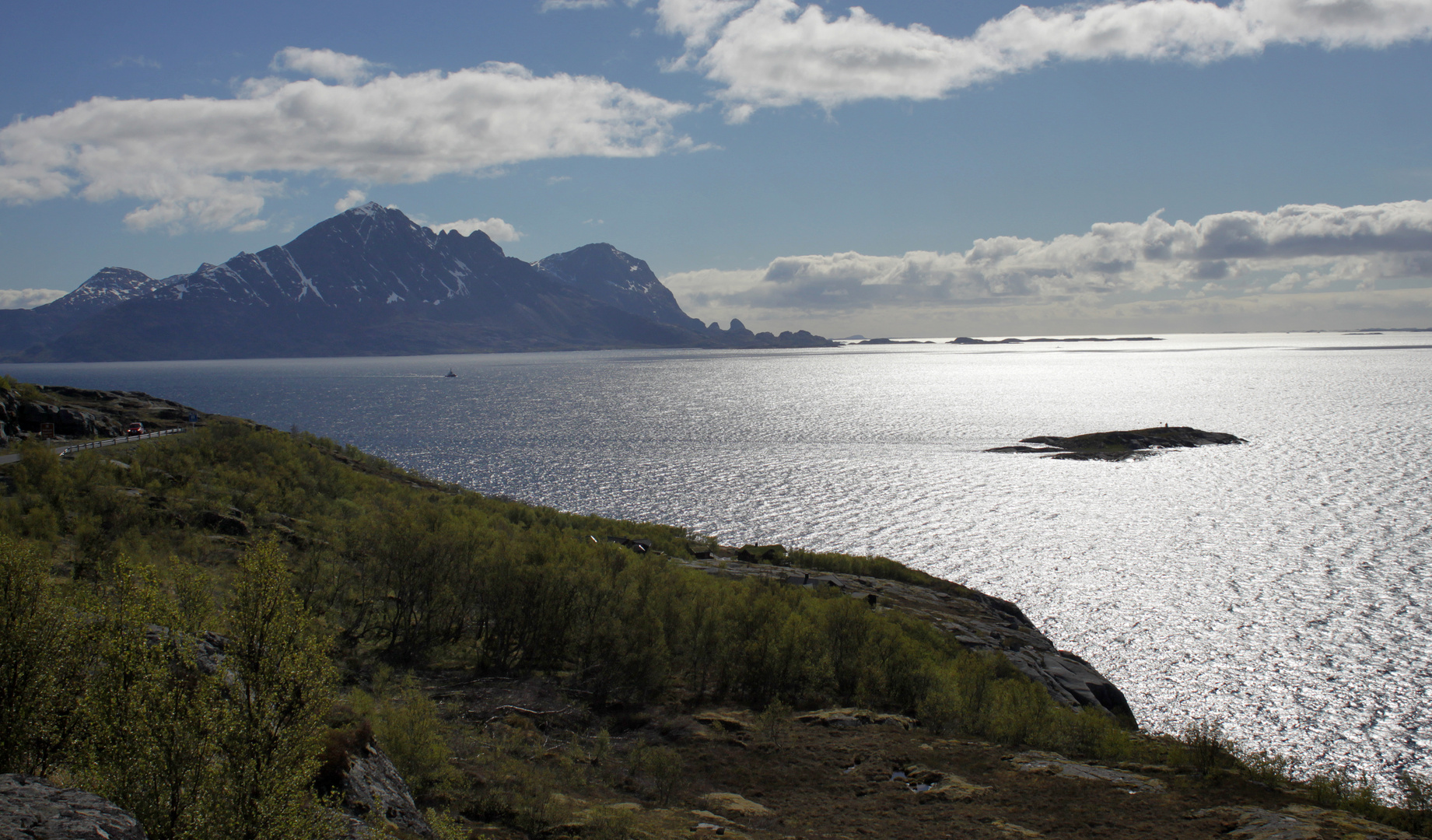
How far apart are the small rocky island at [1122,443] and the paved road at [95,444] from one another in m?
109

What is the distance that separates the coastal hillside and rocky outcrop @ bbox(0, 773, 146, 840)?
310 mm

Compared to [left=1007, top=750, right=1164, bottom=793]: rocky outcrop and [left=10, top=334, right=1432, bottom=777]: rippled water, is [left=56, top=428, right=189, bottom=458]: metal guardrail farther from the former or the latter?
[left=1007, top=750, right=1164, bottom=793]: rocky outcrop

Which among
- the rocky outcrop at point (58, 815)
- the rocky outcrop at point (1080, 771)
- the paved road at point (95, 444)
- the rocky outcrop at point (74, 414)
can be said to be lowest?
the rocky outcrop at point (1080, 771)

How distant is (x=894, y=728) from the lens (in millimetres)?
29047

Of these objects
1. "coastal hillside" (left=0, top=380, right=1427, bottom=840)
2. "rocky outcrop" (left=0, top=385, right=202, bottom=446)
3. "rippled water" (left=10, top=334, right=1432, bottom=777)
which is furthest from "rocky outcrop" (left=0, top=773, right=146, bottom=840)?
"rocky outcrop" (left=0, top=385, right=202, bottom=446)

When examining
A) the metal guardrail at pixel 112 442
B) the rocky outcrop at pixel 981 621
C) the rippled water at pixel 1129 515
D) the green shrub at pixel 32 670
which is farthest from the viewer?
the metal guardrail at pixel 112 442

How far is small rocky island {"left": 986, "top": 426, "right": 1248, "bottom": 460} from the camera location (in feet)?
384

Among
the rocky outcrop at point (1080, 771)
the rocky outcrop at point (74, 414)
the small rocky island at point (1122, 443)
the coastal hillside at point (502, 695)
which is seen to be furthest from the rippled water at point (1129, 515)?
the rocky outcrop at point (74, 414)

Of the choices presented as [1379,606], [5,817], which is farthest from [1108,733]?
[1379,606]

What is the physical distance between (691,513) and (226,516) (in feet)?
161

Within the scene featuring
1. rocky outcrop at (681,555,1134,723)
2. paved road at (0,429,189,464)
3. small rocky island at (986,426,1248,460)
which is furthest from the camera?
small rocky island at (986,426,1248,460)

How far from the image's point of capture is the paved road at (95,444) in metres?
45.0

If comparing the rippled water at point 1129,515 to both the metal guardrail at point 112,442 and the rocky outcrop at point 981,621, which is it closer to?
the rocky outcrop at point 981,621

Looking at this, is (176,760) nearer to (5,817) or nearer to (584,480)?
(5,817)
